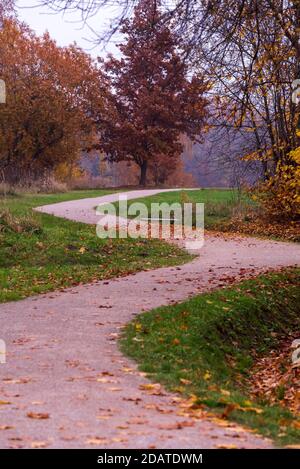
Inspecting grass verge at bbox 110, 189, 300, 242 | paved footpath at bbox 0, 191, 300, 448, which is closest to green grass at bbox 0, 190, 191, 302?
paved footpath at bbox 0, 191, 300, 448

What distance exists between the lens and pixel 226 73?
57.8 feet

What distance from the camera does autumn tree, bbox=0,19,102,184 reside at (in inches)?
1524

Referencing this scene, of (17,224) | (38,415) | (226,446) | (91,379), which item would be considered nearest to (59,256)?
(17,224)

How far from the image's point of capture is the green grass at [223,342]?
6476mm

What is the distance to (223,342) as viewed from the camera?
10.1 metres

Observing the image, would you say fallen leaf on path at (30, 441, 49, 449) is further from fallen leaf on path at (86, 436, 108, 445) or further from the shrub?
the shrub

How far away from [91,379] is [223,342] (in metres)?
3.53

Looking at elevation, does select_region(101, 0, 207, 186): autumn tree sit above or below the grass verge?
above

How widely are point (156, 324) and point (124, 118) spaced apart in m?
40.0

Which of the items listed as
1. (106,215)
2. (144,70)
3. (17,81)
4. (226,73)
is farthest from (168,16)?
(144,70)

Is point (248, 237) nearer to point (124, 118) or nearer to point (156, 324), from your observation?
point (156, 324)

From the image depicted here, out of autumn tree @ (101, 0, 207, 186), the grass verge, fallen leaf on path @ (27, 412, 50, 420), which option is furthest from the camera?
autumn tree @ (101, 0, 207, 186)

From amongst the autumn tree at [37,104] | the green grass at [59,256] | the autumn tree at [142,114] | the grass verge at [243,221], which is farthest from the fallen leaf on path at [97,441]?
the autumn tree at [142,114]

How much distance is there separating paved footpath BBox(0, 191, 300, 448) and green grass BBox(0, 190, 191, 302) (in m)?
0.85
